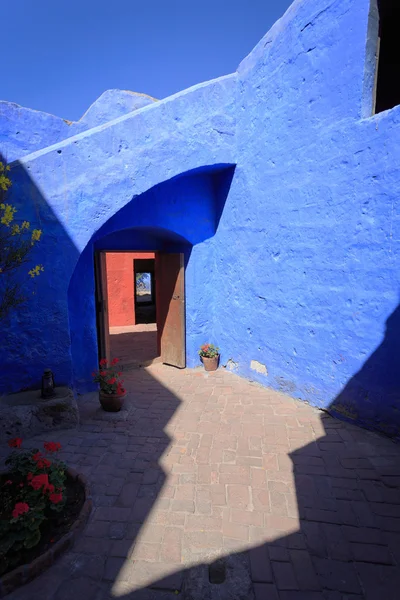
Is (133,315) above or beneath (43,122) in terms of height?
beneath

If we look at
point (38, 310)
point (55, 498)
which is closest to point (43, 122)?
point (38, 310)

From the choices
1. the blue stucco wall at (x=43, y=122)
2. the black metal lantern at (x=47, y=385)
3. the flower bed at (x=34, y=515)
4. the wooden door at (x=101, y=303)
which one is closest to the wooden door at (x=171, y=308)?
the wooden door at (x=101, y=303)

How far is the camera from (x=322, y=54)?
171 inches

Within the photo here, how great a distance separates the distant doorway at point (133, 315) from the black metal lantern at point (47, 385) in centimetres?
152

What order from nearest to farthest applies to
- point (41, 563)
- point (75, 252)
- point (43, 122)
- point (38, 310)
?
point (41, 563)
point (38, 310)
point (75, 252)
point (43, 122)

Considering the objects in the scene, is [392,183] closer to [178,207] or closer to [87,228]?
[178,207]

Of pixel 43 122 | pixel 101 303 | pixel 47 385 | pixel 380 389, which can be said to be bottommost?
pixel 47 385

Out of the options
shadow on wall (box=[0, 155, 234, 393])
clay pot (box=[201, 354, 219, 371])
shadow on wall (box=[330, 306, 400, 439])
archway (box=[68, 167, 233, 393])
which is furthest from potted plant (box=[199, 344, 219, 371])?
shadow on wall (box=[330, 306, 400, 439])

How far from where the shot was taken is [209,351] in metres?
6.73

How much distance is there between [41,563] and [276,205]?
5.06 m

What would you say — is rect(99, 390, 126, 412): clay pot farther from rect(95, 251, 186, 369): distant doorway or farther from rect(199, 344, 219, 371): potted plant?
rect(199, 344, 219, 371): potted plant

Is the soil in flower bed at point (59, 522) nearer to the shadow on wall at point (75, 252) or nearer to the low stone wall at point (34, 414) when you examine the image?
the low stone wall at point (34, 414)

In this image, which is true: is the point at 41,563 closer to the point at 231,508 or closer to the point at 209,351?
the point at 231,508

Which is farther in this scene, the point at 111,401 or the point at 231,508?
the point at 111,401
